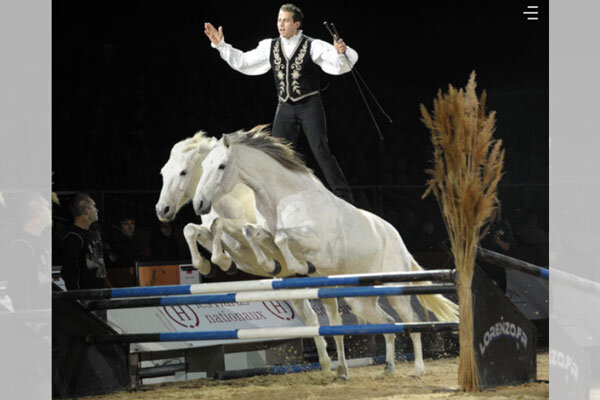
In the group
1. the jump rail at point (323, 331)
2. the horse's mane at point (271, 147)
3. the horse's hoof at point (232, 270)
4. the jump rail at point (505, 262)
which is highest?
the horse's mane at point (271, 147)

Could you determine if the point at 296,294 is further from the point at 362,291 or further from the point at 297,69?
the point at 297,69

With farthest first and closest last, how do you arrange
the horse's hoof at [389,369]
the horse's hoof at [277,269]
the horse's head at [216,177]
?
1. the horse's hoof at [389,369]
2. the horse's hoof at [277,269]
3. the horse's head at [216,177]

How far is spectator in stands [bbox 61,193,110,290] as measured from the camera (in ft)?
15.4

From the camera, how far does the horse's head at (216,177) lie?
14.5 ft

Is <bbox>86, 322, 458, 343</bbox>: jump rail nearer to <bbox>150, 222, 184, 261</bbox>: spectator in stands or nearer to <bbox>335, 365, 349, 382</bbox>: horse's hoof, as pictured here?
<bbox>335, 365, 349, 382</bbox>: horse's hoof

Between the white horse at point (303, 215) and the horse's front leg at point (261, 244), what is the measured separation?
1.4 inches

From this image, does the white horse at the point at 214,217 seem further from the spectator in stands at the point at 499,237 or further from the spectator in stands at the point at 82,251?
the spectator in stands at the point at 499,237

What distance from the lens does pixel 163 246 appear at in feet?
16.4

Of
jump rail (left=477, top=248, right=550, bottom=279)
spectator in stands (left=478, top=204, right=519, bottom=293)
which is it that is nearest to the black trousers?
jump rail (left=477, top=248, right=550, bottom=279)

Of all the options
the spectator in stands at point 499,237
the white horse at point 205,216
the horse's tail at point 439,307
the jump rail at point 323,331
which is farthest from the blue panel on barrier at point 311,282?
the spectator in stands at point 499,237

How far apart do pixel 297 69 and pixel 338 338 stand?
142cm

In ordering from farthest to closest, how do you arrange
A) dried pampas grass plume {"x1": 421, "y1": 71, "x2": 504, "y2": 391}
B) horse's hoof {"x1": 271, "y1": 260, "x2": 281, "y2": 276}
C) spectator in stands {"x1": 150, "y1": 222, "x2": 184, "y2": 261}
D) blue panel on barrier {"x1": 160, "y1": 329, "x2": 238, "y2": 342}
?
spectator in stands {"x1": 150, "y1": 222, "x2": 184, "y2": 261}
horse's hoof {"x1": 271, "y1": 260, "x2": 281, "y2": 276}
blue panel on barrier {"x1": 160, "y1": 329, "x2": 238, "y2": 342}
dried pampas grass plume {"x1": 421, "y1": 71, "x2": 504, "y2": 391}

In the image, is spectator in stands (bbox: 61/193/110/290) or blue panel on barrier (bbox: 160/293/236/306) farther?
spectator in stands (bbox: 61/193/110/290)
